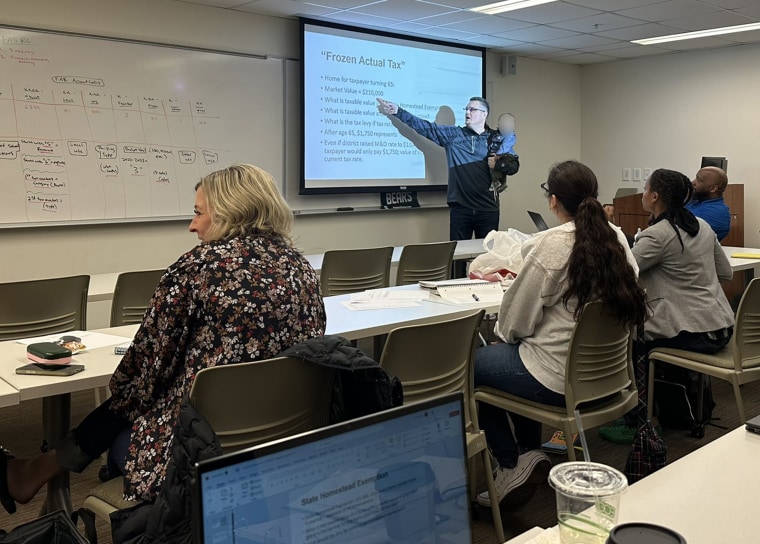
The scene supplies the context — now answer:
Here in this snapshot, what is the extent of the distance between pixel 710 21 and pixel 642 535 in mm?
6320

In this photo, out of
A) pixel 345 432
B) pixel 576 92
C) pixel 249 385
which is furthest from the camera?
pixel 576 92

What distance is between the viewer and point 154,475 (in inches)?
68.1

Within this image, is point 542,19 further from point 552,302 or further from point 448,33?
point 552,302

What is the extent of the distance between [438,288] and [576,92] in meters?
6.13

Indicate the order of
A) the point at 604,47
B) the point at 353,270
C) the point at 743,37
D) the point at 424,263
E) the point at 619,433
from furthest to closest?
the point at 604,47 → the point at 743,37 → the point at 424,263 → the point at 353,270 → the point at 619,433

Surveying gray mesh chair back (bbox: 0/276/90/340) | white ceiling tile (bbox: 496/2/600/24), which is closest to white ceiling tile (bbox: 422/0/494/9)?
white ceiling tile (bbox: 496/2/600/24)

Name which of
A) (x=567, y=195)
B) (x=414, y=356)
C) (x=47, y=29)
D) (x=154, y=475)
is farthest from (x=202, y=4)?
(x=154, y=475)

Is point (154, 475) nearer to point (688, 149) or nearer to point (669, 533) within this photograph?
point (669, 533)

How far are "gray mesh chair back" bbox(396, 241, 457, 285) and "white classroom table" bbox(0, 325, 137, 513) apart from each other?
90.0 inches

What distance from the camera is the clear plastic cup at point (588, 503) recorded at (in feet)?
3.41

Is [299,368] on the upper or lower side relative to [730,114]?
lower

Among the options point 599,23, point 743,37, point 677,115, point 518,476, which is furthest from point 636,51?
point 518,476

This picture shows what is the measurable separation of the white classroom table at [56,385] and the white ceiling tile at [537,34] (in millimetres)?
5221

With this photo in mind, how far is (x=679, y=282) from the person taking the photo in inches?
131
